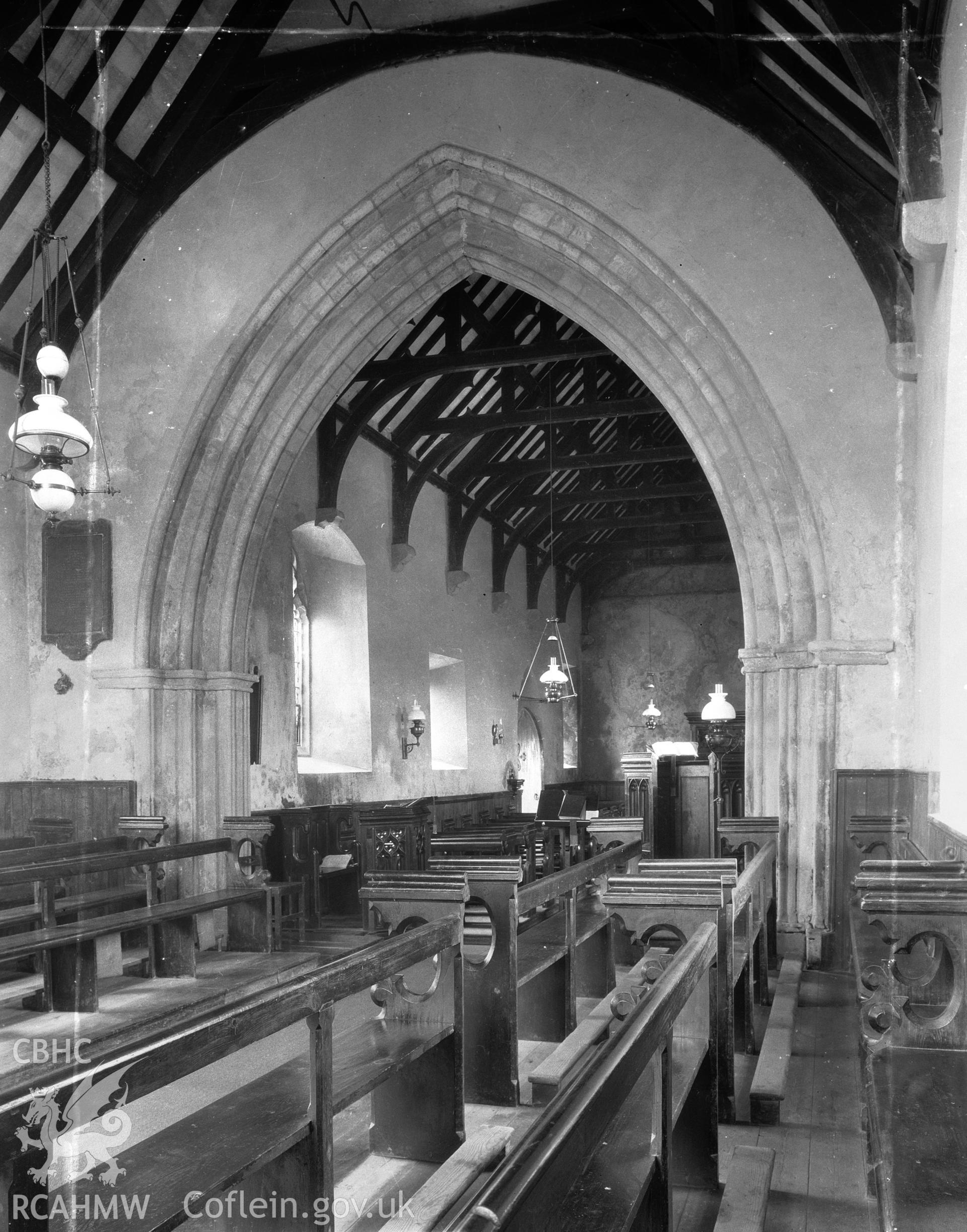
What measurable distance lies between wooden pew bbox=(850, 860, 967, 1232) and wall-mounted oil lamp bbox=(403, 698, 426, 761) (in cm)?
870

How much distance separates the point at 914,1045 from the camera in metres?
2.89

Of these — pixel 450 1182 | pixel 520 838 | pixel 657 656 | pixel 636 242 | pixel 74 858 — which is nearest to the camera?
pixel 450 1182

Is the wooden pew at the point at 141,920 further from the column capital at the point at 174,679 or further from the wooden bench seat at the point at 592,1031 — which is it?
the wooden bench seat at the point at 592,1031

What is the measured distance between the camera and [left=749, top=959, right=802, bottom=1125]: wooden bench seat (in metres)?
3.23

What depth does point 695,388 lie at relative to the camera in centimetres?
689

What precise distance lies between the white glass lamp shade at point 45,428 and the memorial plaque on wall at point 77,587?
1.97 meters

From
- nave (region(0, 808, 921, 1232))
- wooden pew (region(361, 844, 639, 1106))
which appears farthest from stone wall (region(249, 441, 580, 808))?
wooden pew (region(361, 844, 639, 1106))

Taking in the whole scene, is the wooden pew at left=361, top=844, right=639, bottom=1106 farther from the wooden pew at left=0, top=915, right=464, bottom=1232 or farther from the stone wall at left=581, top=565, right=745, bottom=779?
the stone wall at left=581, top=565, right=745, bottom=779

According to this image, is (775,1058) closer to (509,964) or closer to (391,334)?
(509,964)

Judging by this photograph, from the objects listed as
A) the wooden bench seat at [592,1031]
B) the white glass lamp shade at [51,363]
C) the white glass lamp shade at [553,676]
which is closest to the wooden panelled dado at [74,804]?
the white glass lamp shade at [51,363]

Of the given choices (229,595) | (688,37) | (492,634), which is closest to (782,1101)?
(229,595)

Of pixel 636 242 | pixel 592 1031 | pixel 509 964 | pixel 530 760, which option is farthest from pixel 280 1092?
pixel 530 760

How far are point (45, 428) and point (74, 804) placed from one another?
3.18 m

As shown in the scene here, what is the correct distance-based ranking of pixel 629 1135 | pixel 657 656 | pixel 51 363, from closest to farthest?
pixel 629 1135 < pixel 51 363 < pixel 657 656
